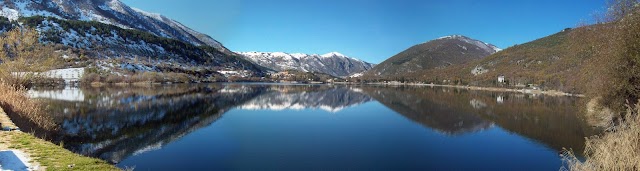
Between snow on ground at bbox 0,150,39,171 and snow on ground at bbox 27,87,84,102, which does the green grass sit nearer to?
snow on ground at bbox 0,150,39,171

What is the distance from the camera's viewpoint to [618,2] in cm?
3006

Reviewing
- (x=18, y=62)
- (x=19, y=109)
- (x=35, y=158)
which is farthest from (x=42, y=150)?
(x=18, y=62)

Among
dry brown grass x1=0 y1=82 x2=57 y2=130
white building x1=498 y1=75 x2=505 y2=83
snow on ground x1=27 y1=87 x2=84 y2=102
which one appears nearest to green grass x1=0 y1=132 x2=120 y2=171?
dry brown grass x1=0 y1=82 x2=57 y2=130

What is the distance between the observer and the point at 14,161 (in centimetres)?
1050

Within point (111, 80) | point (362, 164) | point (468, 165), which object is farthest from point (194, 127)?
point (111, 80)

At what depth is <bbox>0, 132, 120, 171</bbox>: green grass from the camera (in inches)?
428

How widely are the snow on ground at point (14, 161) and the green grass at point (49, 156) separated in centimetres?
25

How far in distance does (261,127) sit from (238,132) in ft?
13.3

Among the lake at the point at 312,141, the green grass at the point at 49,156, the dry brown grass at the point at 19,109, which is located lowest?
the lake at the point at 312,141

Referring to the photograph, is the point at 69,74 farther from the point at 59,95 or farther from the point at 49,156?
the point at 49,156

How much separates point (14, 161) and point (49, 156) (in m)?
1.29

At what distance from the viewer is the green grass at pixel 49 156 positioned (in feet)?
35.7

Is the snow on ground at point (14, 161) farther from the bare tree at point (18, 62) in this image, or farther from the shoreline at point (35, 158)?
the bare tree at point (18, 62)

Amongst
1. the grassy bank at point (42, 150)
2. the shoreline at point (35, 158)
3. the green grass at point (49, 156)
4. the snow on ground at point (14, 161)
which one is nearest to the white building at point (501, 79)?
the grassy bank at point (42, 150)
